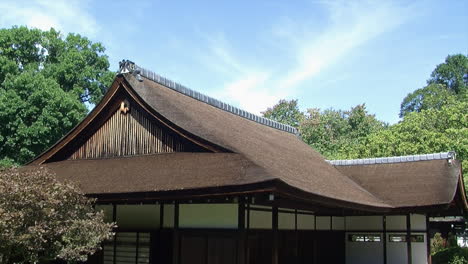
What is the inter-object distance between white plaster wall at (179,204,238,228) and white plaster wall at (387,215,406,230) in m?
8.40

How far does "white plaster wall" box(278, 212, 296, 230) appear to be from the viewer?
14740 millimetres

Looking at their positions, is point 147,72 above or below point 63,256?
above

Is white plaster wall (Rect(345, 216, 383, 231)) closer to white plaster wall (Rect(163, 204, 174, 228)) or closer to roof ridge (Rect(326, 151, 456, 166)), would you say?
roof ridge (Rect(326, 151, 456, 166))

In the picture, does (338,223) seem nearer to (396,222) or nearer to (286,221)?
(396,222)

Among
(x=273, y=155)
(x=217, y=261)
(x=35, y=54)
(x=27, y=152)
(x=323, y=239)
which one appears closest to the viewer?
(x=217, y=261)

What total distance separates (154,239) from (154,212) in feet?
2.52

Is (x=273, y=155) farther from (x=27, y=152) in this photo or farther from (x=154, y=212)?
(x=27, y=152)

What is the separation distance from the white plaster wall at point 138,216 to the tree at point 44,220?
175 centimetres

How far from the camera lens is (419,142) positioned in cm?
2764

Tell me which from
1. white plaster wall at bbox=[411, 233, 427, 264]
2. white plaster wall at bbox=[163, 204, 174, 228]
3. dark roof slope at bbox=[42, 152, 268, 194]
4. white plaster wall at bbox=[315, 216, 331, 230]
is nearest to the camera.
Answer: dark roof slope at bbox=[42, 152, 268, 194]

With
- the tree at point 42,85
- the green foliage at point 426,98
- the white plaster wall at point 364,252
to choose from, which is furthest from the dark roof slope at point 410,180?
the green foliage at point 426,98

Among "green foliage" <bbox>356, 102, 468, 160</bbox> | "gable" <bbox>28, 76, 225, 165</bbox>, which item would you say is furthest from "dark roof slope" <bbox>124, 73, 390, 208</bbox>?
"green foliage" <bbox>356, 102, 468, 160</bbox>

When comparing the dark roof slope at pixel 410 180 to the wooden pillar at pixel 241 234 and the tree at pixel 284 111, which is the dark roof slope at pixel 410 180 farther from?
the tree at pixel 284 111

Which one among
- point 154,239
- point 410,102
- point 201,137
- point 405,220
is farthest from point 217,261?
point 410,102
